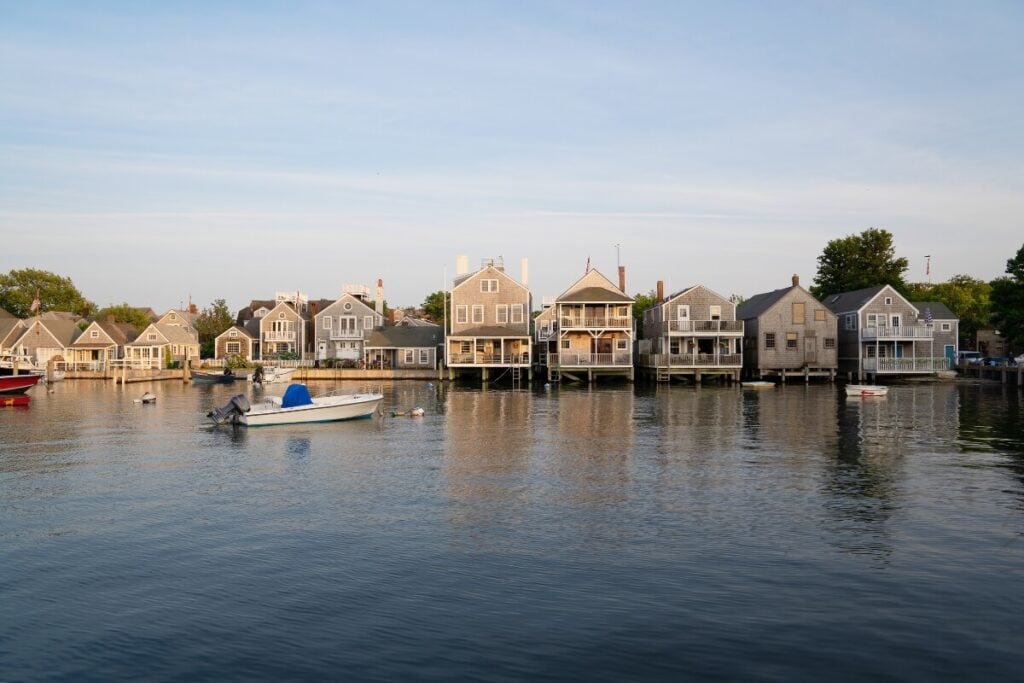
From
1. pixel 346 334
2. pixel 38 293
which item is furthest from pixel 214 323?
pixel 38 293

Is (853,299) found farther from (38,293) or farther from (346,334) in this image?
(38,293)

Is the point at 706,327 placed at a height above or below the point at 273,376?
above

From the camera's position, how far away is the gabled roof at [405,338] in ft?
292

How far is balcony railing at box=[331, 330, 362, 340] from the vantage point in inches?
3780

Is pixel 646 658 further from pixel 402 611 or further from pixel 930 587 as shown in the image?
pixel 930 587

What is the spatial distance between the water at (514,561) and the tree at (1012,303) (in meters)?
43.8

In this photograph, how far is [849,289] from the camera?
97.1 metres

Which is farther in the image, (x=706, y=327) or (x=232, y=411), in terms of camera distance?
(x=706, y=327)

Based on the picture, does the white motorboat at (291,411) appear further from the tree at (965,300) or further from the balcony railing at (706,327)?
the tree at (965,300)

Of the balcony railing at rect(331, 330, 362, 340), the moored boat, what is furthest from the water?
the balcony railing at rect(331, 330, 362, 340)

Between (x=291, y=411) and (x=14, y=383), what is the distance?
101ft

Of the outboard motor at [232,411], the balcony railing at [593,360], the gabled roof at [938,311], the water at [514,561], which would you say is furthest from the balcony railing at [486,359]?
the water at [514,561]

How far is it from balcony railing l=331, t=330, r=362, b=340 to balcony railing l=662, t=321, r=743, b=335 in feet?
124

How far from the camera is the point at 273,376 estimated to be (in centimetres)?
8075
